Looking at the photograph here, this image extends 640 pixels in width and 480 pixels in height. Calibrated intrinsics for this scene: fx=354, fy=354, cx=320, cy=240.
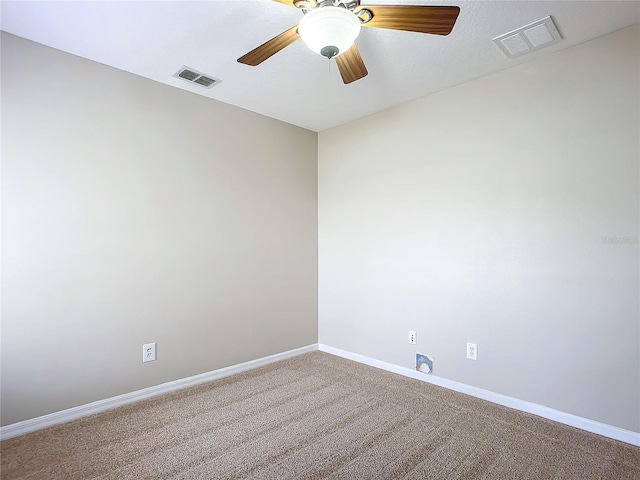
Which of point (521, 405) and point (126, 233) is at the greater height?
point (126, 233)

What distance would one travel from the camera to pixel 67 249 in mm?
2254

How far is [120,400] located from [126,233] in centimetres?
116

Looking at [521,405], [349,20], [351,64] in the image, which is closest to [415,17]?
[349,20]

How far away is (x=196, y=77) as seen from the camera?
2.59 m

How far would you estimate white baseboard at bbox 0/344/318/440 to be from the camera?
207 cm

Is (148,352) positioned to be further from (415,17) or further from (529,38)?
(529,38)

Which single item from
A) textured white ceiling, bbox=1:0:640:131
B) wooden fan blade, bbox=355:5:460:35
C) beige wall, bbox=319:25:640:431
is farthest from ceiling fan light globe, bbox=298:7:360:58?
beige wall, bbox=319:25:640:431

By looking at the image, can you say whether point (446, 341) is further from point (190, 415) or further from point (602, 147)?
point (190, 415)

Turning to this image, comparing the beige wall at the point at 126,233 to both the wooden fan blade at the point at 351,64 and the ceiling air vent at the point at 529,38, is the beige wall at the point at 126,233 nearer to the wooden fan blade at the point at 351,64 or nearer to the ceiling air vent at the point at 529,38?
the wooden fan blade at the point at 351,64

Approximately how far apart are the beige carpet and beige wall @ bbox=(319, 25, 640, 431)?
37 centimetres

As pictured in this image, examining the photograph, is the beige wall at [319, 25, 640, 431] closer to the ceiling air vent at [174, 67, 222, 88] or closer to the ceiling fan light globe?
the ceiling air vent at [174, 67, 222, 88]

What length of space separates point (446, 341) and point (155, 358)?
2231 mm

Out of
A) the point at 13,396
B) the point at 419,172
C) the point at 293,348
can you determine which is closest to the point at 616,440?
the point at 419,172

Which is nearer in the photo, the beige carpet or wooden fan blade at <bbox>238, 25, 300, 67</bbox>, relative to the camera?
wooden fan blade at <bbox>238, 25, 300, 67</bbox>
